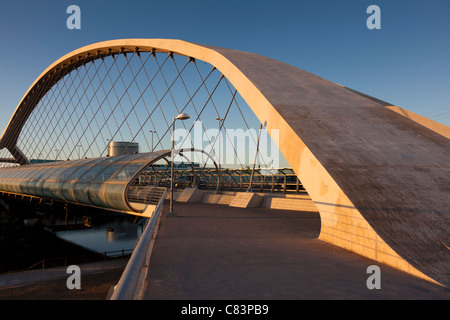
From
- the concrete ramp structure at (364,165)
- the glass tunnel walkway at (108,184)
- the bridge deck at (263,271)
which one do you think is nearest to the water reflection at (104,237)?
the glass tunnel walkway at (108,184)

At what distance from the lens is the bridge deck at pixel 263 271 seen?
441cm

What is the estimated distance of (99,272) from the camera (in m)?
20.8

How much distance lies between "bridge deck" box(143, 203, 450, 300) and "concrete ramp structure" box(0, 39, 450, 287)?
52 cm

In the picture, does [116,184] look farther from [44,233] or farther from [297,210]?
[44,233]

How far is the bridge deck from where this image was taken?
14.5 feet

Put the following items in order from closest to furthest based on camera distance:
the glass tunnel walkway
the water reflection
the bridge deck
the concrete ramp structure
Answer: the bridge deck < the concrete ramp structure < the glass tunnel walkway < the water reflection

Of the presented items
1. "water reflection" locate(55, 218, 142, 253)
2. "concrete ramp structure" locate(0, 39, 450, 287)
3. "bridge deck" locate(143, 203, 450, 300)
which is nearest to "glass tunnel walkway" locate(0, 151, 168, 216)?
"concrete ramp structure" locate(0, 39, 450, 287)

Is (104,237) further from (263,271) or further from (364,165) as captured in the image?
(263,271)

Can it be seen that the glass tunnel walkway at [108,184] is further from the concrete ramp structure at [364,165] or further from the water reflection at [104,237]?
the water reflection at [104,237]

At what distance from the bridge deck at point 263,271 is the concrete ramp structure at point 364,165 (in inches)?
Answer: 20.6

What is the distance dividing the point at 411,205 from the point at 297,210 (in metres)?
8.73

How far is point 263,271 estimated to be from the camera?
5.39 metres

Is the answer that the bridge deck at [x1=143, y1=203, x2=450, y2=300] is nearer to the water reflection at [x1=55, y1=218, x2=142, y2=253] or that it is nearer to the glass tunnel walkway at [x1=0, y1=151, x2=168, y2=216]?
the glass tunnel walkway at [x1=0, y1=151, x2=168, y2=216]
